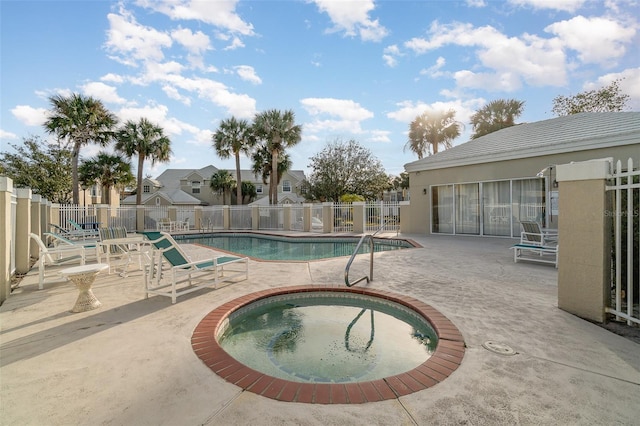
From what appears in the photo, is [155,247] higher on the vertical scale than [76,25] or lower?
lower

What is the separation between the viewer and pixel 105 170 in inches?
952

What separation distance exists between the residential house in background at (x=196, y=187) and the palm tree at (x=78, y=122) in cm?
1401

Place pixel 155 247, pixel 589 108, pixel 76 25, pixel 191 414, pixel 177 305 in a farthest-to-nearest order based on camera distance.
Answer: pixel 589 108 → pixel 76 25 → pixel 155 247 → pixel 177 305 → pixel 191 414

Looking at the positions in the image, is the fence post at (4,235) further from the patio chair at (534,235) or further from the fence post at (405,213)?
the fence post at (405,213)

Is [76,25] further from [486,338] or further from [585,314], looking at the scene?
[585,314]

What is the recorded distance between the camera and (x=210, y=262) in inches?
204

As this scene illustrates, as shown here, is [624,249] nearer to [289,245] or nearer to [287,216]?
[289,245]

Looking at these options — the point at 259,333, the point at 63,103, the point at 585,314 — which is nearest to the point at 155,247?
the point at 259,333

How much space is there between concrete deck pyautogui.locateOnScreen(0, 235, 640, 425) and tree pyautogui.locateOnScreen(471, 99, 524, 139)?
2423 centimetres

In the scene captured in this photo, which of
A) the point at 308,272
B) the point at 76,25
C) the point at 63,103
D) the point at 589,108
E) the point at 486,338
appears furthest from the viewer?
the point at 589,108

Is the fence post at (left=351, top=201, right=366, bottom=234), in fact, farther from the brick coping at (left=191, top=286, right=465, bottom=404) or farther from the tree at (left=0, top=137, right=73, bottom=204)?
the tree at (left=0, top=137, right=73, bottom=204)

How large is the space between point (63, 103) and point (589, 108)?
40005mm

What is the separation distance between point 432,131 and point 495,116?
5098mm

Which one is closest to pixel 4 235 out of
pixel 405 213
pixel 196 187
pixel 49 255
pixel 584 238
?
pixel 49 255
